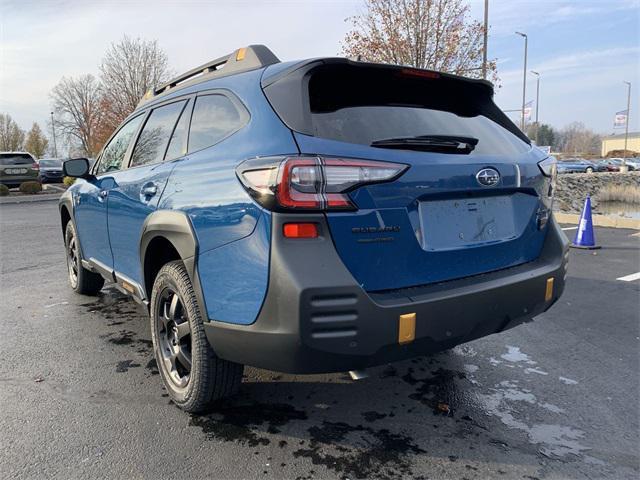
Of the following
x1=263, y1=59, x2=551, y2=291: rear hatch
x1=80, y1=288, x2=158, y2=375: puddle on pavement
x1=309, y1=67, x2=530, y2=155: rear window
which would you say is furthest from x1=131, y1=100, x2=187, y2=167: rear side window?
x1=80, y1=288, x2=158, y2=375: puddle on pavement

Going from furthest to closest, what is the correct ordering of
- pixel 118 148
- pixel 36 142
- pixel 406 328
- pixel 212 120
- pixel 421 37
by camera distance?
pixel 36 142, pixel 421 37, pixel 118 148, pixel 212 120, pixel 406 328

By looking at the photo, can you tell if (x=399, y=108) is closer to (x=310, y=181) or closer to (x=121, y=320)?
(x=310, y=181)

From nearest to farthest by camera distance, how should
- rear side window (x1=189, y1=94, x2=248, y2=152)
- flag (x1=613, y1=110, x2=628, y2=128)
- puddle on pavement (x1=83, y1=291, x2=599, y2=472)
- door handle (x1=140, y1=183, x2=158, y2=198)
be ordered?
puddle on pavement (x1=83, y1=291, x2=599, y2=472) → rear side window (x1=189, y1=94, x2=248, y2=152) → door handle (x1=140, y1=183, x2=158, y2=198) → flag (x1=613, y1=110, x2=628, y2=128)

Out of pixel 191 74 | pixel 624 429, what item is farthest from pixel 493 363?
pixel 191 74

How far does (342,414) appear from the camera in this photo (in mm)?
2744

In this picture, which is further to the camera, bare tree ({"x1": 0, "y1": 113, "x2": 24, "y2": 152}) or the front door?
bare tree ({"x1": 0, "y1": 113, "x2": 24, "y2": 152})

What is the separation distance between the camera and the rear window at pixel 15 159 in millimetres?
22328

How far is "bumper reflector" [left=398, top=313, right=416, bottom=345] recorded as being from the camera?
2.08m

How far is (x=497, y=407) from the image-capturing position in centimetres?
282

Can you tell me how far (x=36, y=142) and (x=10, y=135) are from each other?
5.96 meters

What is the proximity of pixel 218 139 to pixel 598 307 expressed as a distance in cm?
408

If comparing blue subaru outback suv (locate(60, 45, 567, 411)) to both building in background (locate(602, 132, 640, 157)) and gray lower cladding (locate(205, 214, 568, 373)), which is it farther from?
building in background (locate(602, 132, 640, 157))

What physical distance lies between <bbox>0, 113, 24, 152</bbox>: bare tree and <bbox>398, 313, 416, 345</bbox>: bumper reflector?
258ft

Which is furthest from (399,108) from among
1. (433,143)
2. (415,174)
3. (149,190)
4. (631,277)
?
(631,277)
